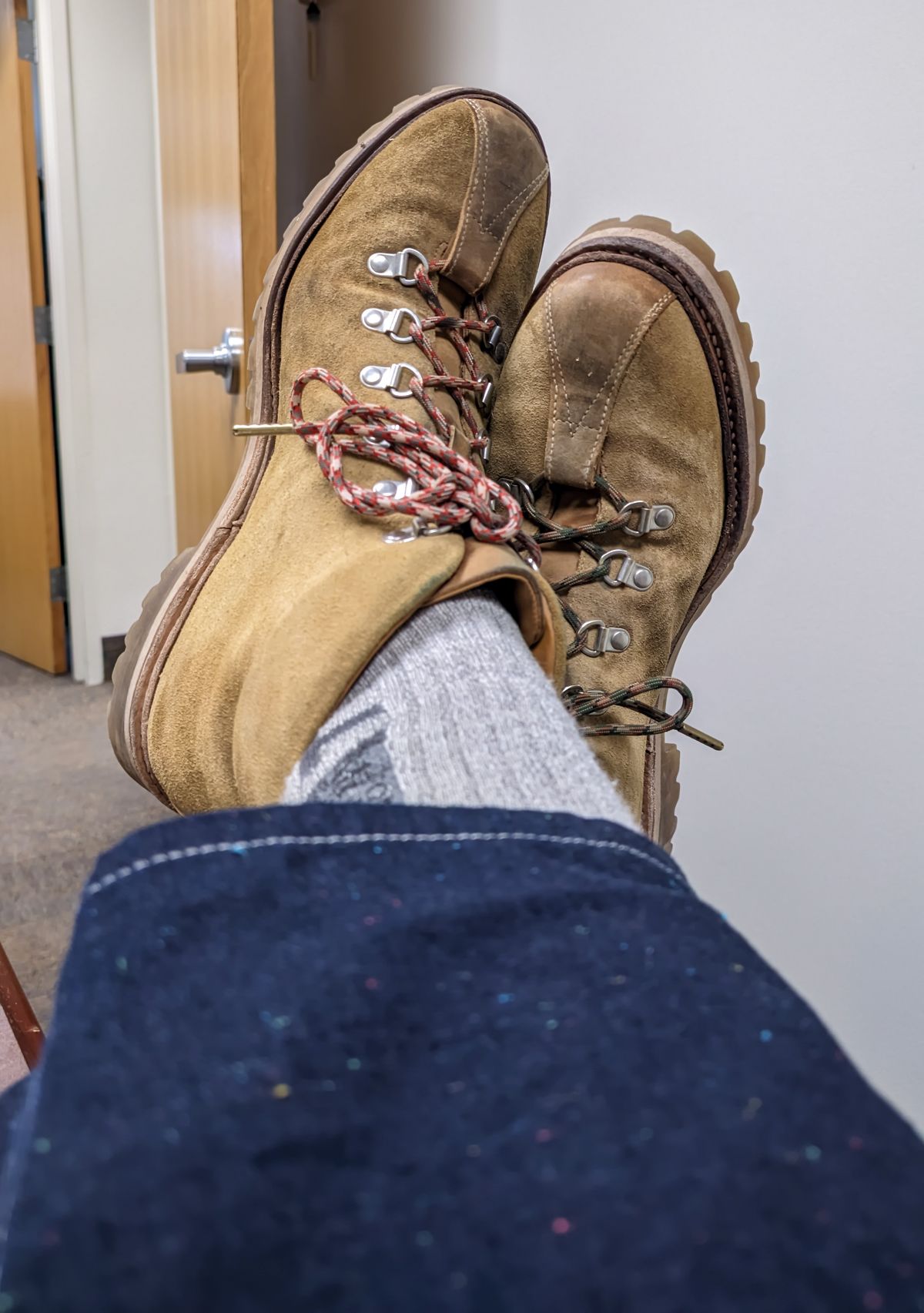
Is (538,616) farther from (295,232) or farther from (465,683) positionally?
(295,232)

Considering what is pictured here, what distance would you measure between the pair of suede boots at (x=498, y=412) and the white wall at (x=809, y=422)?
0.31 ft

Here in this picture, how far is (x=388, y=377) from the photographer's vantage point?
678 millimetres

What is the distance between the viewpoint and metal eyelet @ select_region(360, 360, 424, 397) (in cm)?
67

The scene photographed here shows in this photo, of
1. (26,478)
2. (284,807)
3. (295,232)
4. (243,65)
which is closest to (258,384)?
(295,232)

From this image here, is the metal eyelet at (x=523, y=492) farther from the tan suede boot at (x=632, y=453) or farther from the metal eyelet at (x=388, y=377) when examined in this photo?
the metal eyelet at (x=388, y=377)

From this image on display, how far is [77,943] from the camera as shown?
9.6 inches

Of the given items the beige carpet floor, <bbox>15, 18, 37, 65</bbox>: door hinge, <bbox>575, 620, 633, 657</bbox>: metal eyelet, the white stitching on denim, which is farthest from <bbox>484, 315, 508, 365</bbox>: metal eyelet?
<bbox>15, 18, 37, 65</bbox>: door hinge

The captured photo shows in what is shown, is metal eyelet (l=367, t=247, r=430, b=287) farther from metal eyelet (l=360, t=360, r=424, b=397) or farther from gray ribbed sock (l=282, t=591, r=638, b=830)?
gray ribbed sock (l=282, t=591, r=638, b=830)

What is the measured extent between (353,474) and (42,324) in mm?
1673

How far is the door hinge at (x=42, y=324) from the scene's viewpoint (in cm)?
192

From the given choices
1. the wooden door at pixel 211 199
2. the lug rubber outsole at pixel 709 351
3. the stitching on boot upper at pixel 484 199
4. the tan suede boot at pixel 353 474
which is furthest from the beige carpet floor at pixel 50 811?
the stitching on boot upper at pixel 484 199

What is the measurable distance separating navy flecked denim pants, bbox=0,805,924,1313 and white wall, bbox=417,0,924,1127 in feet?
1.84

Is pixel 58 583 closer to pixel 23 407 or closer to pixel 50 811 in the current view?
pixel 23 407

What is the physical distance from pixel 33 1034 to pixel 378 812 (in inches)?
31.1
